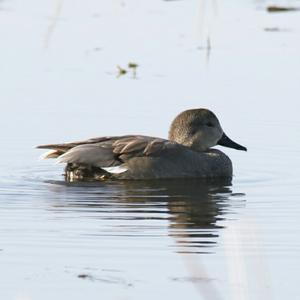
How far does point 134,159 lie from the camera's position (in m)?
→ 13.4

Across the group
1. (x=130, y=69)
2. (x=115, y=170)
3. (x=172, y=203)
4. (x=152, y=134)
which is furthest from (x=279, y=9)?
(x=172, y=203)

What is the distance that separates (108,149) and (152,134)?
4.89 ft

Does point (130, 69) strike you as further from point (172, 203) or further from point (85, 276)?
point (85, 276)

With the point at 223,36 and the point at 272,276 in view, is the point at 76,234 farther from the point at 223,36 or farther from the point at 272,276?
the point at 223,36

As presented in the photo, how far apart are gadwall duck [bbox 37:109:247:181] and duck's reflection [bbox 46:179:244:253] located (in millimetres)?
123

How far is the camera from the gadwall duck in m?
13.3

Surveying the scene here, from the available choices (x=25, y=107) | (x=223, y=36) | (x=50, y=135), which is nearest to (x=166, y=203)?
(x=50, y=135)

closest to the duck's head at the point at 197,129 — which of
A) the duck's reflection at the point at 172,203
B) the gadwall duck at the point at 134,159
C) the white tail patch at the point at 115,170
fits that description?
the gadwall duck at the point at 134,159

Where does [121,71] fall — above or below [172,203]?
above

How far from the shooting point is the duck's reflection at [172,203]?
1078 centimetres

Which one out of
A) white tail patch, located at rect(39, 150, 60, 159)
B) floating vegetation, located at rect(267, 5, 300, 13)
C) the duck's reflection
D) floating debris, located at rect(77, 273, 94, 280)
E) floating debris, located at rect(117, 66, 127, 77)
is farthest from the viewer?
floating vegetation, located at rect(267, 5, 300, 13)

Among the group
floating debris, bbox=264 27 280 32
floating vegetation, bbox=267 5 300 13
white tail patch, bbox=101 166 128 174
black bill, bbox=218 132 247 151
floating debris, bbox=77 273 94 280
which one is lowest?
white tail patch, bbox=101 166 128 174

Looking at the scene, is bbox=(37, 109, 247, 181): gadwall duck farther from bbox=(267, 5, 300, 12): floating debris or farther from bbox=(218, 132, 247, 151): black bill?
bbox=(267, 5, 300, 12): floating debris

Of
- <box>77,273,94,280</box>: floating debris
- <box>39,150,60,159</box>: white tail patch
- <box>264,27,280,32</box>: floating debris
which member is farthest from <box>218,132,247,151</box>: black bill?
<box>264,27,280,32</box>: floating debris
